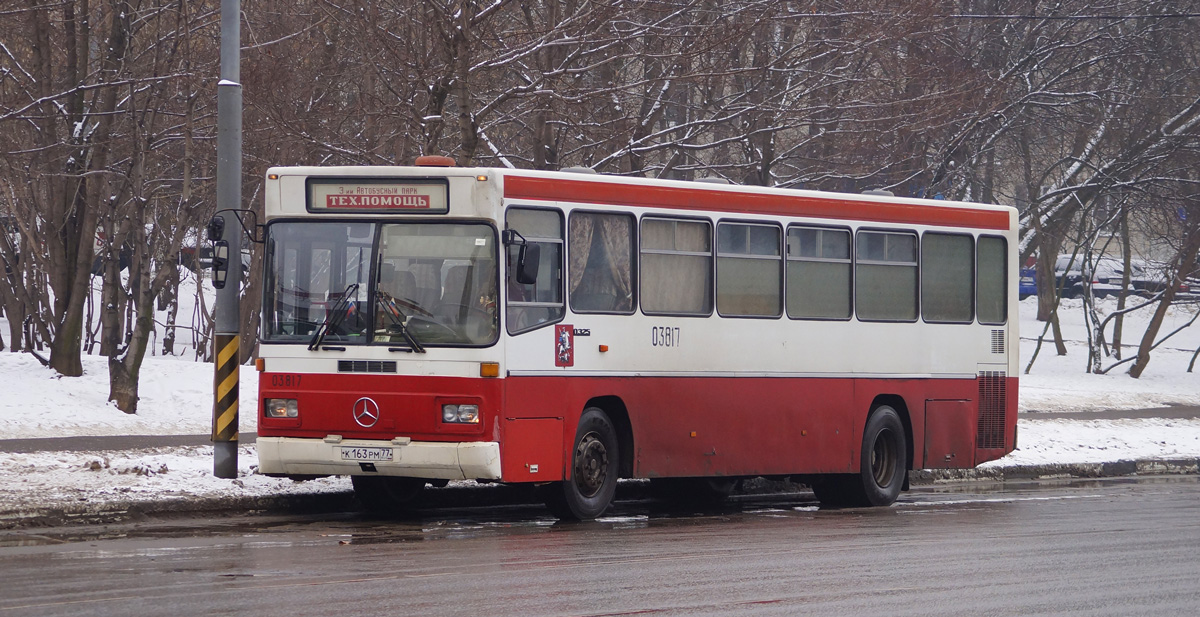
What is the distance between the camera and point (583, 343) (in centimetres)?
1320

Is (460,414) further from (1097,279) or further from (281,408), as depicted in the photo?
(1097,279)

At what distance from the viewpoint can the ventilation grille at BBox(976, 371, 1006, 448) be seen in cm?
1698

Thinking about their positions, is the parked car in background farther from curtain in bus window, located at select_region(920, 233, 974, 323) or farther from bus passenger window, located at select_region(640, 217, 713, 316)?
bus passenger window, located at select_region(640, 217, 713, 316)

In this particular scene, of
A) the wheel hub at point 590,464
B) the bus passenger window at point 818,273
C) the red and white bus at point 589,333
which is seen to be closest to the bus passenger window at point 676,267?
the red and white bus at point 589,333

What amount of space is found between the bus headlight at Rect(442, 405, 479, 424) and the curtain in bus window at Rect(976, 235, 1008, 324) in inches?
271

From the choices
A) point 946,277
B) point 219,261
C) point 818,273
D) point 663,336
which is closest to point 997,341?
point 946,277

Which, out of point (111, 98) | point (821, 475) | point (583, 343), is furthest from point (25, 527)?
point (111, 98)

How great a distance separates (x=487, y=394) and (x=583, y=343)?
46.2 inches

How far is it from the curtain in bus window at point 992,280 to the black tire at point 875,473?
170 cm

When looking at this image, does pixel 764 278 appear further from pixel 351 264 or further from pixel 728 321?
pixel 351 264

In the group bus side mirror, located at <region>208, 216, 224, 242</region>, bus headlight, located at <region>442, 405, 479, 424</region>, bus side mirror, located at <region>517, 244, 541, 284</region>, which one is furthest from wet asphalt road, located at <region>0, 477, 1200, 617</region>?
bus side mirror, located at <region>208, 216, 224, 242</region>

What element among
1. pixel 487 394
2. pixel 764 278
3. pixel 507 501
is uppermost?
pixel 764 278

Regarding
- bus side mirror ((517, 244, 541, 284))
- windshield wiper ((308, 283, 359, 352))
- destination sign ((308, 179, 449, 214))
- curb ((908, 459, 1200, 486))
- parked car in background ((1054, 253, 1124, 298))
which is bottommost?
curb ((908, 459, 1200, 486))

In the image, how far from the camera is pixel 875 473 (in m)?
16.1
